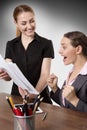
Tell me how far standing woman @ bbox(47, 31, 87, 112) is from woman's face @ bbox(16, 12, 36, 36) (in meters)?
0.36

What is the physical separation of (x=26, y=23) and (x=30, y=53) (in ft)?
0.85

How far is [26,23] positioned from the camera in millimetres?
2074

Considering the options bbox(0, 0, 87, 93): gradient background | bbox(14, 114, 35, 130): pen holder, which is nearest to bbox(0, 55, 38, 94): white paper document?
bbox(14, 114, 35, 130): pen holder

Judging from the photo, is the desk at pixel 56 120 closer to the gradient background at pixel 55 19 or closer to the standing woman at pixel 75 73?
the standing woman at pixel 75 73

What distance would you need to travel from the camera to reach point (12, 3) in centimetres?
436

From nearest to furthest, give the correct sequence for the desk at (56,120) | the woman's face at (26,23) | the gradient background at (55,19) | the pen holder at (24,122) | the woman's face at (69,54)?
the pen holder at (24,122) < the desk at (56,120) < the woman's face at (69,54) < the woman's face at (26,23) < the gradient background at (55,19)

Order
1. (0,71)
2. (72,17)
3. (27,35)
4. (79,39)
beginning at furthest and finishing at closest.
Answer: (72,17), (27,35), (0,71), (79,39)

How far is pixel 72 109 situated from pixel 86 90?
0.15 m

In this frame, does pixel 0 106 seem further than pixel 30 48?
No

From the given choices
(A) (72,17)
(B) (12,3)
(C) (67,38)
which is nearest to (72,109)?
(C) (67,38)

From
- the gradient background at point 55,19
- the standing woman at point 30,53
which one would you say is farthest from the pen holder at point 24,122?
the gradient background at point 55,19

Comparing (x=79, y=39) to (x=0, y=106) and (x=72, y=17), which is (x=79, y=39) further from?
(x=72, y=17)

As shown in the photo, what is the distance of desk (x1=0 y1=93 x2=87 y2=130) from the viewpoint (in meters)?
1.28

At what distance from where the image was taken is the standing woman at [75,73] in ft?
5.26
